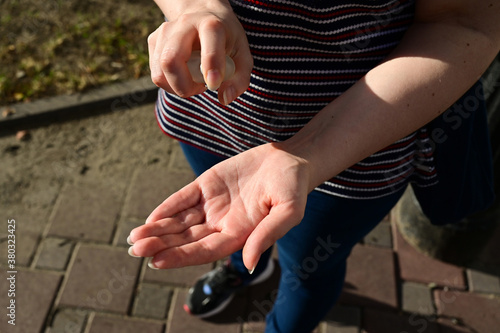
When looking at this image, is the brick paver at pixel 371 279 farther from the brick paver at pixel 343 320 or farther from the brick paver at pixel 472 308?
the brick paver at pixel 472 308

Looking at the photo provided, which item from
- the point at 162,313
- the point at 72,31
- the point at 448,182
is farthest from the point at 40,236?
the point at 448,182

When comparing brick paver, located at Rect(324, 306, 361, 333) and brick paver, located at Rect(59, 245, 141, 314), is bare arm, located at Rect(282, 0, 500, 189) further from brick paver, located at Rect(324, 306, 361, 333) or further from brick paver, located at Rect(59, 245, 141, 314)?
brick paver, located at Rect(59, 245, 141, 314)

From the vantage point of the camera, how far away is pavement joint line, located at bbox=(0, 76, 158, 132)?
331 cm

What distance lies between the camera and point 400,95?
3.84ft

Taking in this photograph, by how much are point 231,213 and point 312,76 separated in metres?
0.42

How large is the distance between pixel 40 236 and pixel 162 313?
0.89m

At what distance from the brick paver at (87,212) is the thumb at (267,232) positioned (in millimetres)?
1836

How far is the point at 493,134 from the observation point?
2088 millimetres

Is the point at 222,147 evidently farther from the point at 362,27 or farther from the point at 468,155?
the point at 468,155

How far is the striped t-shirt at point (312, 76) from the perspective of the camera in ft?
3.87

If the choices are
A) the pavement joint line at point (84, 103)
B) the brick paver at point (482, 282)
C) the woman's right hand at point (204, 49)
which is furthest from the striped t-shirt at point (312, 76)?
the pavement joint line at point (84, 103)

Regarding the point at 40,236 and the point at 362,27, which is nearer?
the point at 362,27

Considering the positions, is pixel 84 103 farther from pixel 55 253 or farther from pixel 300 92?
pixel 300 92

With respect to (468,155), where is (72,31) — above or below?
below
